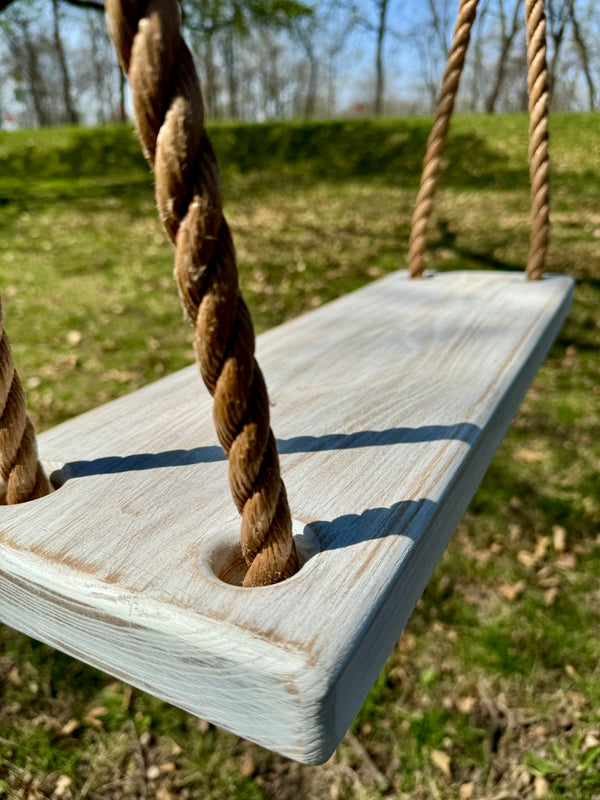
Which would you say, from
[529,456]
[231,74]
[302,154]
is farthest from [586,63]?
[231,74]

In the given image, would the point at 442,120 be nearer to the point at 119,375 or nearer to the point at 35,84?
the point at 119,375

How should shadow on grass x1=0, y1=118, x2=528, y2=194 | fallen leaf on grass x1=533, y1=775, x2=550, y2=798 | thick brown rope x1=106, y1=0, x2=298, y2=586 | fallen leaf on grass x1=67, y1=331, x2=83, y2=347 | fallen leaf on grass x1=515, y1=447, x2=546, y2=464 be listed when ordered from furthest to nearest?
shadow on grass x1=0, y1=118, x2=528, y2=194 < fallen leaf on grass x1=67, y1=331, x2=83, y2=347 < fallen leaf on grass x1=515, y1=447, x2=546, y2=464 < fallen leaf on grass x1=533, y1=775, x2=550, y2=798 < thick brown rope x1=106, y1=0, x2=298, y2=586

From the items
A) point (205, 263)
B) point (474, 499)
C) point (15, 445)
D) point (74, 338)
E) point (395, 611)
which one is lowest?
point (474, 499)

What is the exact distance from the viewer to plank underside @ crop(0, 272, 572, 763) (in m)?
0.64

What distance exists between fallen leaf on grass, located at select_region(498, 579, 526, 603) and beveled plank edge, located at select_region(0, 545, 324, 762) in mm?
1816

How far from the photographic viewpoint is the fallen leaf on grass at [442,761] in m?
1.70

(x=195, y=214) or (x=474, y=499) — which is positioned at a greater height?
(x=195, y=214)

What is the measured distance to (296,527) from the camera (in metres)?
0.83

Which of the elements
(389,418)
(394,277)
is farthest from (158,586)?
(394,277)

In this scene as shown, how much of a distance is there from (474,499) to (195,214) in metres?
2.51

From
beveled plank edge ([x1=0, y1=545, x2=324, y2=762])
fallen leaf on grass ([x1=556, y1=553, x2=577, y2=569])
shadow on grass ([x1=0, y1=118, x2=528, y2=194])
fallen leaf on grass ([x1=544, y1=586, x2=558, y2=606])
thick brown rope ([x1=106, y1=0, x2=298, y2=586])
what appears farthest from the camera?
shadow on grass ([x1=0, y1=118, x2=528, y2=194])

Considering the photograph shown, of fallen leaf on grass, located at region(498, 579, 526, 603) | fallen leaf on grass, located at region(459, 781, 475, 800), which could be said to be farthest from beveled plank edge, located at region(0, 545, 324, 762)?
fallen leaf on grass, located at region(498, 579, 526, 603)

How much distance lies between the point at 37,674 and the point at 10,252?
4620mm

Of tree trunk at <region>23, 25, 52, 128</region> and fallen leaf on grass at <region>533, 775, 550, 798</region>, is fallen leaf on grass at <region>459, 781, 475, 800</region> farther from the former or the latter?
tree trunk at <region>23, 25, 52, 128</region>
